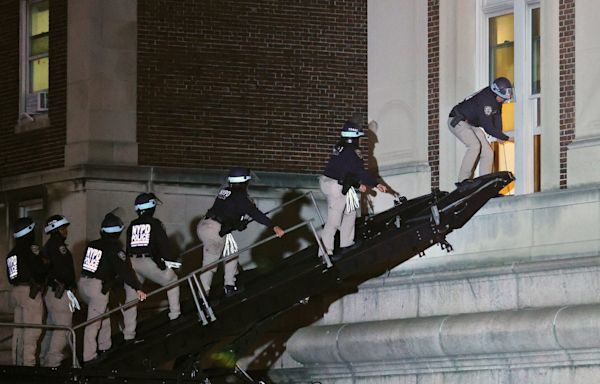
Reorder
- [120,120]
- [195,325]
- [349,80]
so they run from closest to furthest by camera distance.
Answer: [195,325] < [120,120] < [349,80]

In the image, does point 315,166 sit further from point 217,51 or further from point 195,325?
point 195,325

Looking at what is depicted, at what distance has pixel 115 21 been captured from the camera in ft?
99.9

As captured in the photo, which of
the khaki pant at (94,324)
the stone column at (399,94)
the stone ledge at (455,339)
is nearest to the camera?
the stone ledge at (455,339)

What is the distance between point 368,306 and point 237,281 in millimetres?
2363

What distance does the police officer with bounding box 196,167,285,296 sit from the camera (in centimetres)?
2411

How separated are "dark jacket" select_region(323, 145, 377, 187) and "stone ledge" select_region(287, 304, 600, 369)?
2.41 m

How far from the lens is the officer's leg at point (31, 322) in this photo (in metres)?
25.2

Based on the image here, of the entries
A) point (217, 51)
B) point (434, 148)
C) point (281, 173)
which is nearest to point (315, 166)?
point (281, 173)

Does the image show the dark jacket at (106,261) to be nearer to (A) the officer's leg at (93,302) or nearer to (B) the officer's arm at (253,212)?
(A) the officer's leg at (93,302)

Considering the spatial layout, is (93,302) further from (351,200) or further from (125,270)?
(351,200)

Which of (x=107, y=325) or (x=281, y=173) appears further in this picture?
(x=281, y=173)

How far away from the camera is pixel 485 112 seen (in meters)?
24.0

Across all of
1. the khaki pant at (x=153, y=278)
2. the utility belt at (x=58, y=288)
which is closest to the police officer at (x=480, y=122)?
the khaki pant at (x=153, y=278)

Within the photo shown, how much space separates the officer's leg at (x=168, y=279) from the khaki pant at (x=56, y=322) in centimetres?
160
